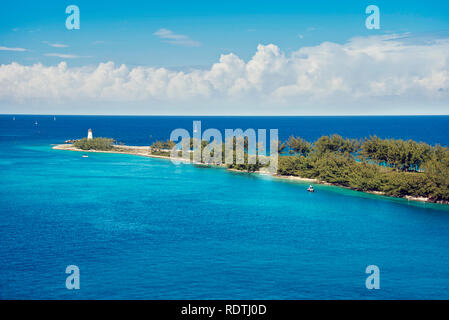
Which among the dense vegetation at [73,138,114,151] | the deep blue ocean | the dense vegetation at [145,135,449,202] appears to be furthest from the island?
the dense vegetation at [73,138,114,151]

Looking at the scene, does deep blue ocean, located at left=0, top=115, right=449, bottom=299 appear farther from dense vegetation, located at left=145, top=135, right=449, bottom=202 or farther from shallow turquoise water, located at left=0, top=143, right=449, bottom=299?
dense vegetation, located at left=145, top=135, right=449, bottom=202

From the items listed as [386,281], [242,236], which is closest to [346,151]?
[242,236]

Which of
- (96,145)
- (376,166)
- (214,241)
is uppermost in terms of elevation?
(96,145)

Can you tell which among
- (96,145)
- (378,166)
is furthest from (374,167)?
(96,145)

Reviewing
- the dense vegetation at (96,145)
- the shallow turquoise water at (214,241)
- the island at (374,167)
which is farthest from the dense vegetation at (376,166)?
the dense vegetation at (96,145)

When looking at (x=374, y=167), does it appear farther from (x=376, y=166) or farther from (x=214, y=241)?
(x=214, y=241)

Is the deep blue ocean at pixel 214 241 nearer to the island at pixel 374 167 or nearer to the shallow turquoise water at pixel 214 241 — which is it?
the shallow turquoise water at pixel 214 241

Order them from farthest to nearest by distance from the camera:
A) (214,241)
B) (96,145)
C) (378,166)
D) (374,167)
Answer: (96,145), (378,166), (374,167), (214,241)

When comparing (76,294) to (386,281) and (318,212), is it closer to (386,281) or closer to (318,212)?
(386,281)
